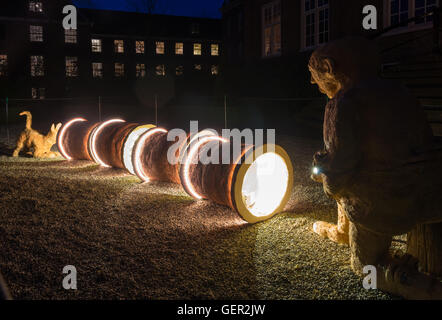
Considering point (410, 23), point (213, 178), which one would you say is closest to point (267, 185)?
point (213, 178)

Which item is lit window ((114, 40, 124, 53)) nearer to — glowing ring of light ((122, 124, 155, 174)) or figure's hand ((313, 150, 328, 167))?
glowing ring of light ((122, 124, 155, 174))

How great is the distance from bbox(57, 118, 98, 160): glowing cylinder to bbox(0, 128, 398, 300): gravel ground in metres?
2.58

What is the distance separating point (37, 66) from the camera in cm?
3359

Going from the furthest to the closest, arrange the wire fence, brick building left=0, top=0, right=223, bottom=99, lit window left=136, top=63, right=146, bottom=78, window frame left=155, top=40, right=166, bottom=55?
window frame left=155, top=40, right=166, bottom=55 → lit window left=136, top=63, right=146, bottom=78 → brick building left=0, top=0, right=223, bottom=99 → the wire fence

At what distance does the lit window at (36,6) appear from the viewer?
3297 cm

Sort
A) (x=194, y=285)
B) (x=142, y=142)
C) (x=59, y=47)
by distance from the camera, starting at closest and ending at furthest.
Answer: (x=194, y=285) → (x=142, y=142) → (x=59, y=47)

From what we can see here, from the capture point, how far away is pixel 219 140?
18.2ft

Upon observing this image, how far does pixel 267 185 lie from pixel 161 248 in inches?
81.0

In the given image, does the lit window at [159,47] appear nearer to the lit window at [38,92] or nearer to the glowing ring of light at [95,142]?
the lit window at [38,92]

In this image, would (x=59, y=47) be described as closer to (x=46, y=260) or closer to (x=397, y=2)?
(x=397, y=2)

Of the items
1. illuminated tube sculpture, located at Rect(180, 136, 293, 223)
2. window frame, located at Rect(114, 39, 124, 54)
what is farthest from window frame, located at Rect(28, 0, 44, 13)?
illuminated tube sculpture, located at Rect(180, 136, 293, 223)

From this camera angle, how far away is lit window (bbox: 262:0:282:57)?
20962 millimetres

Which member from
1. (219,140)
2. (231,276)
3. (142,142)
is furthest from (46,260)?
(142,142)
